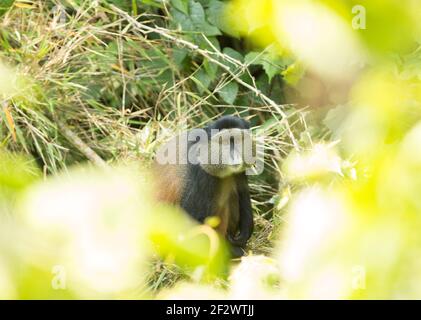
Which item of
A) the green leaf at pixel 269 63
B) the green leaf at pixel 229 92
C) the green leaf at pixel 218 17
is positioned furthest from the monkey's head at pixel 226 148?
the green leaf at pixel 218 17

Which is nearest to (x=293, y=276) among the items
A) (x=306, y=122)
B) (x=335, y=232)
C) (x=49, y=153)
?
(x=335, y=232)

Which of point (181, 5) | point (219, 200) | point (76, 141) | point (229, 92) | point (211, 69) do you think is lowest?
point (219, 200)

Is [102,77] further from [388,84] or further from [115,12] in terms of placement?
[388,84]

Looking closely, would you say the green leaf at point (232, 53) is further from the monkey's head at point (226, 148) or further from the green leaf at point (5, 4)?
the green leaf at point (5, 4)

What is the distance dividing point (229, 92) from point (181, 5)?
69cm

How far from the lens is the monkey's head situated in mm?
3803

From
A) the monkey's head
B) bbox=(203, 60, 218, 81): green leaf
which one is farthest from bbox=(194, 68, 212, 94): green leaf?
the monkey's head

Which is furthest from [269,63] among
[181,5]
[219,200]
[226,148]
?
[219,200]

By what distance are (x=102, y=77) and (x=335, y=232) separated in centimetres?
444

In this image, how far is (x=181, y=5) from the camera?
4.95 metres

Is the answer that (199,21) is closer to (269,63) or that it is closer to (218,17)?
(218,17)

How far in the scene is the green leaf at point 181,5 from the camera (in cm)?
494

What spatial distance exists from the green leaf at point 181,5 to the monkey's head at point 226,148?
1.33 metres
